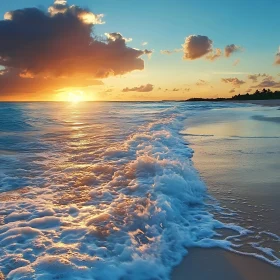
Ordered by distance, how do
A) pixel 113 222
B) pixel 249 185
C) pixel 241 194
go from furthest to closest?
pixel 249 185
pixel 241 194
pixel 113 222

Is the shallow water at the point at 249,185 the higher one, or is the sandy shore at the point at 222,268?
the shallow water at the point at 249,185

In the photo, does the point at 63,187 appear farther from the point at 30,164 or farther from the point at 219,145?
the point at 219,145

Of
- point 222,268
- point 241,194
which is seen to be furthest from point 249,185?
point 222,268

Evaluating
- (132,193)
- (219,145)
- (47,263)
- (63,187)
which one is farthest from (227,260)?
(219,145)

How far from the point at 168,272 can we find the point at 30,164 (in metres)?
6.23

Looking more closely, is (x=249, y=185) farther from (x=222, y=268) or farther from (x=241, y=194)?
(x=222, y=268)

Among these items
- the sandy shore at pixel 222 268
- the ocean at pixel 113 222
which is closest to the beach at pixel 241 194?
the sandy shore at pixel 222 268

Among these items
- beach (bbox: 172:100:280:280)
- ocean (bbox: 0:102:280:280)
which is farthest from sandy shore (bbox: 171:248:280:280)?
ocean (bbox: 0:102:280:280)

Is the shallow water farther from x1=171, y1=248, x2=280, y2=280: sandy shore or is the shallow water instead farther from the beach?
x1=171, y1=248, x2=280, y2=280: sandy shore

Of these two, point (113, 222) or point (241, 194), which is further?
point (241, 194)

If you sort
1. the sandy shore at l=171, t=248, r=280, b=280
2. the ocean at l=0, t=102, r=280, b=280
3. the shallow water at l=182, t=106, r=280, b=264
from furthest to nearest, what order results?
the shallow water at l=182, t=106, r=280, b=264 → the ocean at l=0, t=102, r=280, b=280 → the sandy shore at l=171, t=248, r=280, b=280

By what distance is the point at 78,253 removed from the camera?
3.31m

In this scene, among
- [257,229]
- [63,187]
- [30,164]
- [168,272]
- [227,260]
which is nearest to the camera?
[168,272]

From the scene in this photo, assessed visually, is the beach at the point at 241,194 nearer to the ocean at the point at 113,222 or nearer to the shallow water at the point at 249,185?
the shallow water at the point at 249,185
